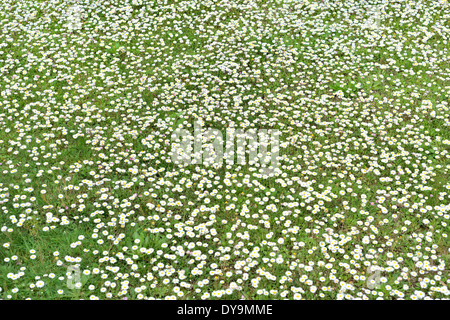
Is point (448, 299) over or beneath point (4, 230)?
beneath

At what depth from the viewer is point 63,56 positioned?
1191cm

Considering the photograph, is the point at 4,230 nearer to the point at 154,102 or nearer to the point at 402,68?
the point at 154,102

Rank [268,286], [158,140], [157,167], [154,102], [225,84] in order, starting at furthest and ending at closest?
[225,84] < [154,102] < [158,140] < [157,167] < [268,286]

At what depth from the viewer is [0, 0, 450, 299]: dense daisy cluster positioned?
5930mm

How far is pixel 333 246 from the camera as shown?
20.8ft

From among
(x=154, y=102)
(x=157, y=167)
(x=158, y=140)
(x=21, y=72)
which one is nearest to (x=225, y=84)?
(x=154, y=102)

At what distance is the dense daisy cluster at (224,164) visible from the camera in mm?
5930

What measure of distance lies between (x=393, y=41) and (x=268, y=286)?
10147 mm

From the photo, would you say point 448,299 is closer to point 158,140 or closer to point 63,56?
point 158,140

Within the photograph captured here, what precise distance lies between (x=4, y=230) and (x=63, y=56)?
23.7ft

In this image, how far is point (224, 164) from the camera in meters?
8.07

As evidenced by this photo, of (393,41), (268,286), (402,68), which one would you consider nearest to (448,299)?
(268,286)
